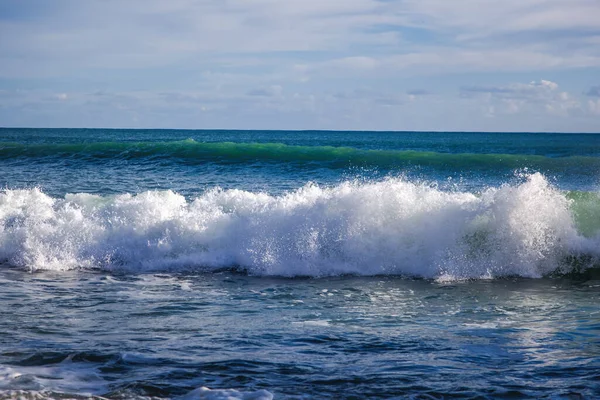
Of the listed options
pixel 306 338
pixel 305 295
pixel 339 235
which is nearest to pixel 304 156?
pixel 339 235

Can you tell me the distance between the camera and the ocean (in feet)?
17.9

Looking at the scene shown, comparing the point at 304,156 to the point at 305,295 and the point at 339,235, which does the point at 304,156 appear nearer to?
the point at 339,235

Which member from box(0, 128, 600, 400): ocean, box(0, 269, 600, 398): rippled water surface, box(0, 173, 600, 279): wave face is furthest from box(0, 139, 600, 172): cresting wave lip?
box(0, 269, 600, 398): rippled water surface

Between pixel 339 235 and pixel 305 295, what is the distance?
8.25 feet

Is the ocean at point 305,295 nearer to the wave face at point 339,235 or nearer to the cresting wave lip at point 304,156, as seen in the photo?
the wave face at point 339,235

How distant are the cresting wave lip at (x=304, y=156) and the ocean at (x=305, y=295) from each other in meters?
8.42

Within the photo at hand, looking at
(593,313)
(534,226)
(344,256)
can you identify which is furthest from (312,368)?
(534,226)

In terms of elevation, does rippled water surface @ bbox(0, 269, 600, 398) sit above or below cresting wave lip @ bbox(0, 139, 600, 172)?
below

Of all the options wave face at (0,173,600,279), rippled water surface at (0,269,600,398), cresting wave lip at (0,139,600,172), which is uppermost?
cresting wave lip at (0,139,600,172)

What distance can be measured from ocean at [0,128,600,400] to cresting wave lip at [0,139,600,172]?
842cm

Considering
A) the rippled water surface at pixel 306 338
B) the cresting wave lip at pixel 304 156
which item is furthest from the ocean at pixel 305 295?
the cresting wave lip at pixel 304 156

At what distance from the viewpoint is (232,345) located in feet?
20.7

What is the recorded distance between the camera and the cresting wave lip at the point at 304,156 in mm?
24922

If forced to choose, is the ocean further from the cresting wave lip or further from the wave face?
the cresting wave lip
